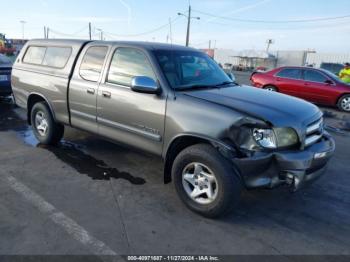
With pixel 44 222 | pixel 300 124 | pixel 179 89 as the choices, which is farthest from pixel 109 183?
pixel 300 124

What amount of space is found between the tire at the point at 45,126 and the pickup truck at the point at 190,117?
0.19m

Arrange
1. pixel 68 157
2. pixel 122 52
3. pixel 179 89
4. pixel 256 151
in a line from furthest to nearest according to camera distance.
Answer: pixel 68 157 < pixel 122 52 < pixel 179 89 < pixel 256 151

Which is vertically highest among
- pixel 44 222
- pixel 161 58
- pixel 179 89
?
pixel 161 58

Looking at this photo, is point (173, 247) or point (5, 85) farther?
point (5, 85)

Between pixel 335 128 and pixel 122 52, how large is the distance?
20.2 feet

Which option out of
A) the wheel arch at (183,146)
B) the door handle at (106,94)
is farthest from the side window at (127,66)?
the wheel arch at (183,146)

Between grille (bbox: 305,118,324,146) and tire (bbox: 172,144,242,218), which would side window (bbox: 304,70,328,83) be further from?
tire (bbox: 172,144,242,218)

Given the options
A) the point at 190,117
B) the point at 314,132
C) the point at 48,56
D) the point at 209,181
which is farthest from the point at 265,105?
the point at 48,56

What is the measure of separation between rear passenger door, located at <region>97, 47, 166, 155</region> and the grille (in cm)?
163

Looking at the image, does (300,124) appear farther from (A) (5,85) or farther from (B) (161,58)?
(A) (5,85)

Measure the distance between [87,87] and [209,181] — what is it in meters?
2.36

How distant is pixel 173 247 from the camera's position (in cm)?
298

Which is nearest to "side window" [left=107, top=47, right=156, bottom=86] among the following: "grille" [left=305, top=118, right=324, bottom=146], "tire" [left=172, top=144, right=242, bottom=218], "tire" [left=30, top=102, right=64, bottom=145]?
"tire" [left=172, top=144, right=242, bottom=218]

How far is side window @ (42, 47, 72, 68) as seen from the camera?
5184mm
